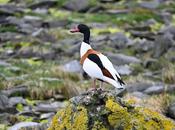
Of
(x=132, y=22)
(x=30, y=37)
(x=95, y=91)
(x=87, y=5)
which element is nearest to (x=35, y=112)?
(x=95, y=91)

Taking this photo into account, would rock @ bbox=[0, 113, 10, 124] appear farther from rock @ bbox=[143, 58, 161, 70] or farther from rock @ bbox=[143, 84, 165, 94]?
rock @ bbox=[143, 58, 161, 70]

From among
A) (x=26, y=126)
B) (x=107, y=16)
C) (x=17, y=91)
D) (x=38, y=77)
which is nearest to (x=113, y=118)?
(x=26, y=126)

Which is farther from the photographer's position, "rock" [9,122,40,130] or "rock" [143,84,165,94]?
"rock" [143,84,165,94]

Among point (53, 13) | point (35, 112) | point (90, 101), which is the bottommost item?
point (53, 13)

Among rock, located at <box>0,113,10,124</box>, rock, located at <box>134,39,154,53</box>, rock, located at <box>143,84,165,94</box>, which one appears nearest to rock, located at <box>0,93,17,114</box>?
rock, located at <box>0,113,10,124</box>

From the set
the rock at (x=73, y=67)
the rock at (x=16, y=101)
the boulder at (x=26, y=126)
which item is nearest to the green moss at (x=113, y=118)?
the boulder at (x=26, y=126)

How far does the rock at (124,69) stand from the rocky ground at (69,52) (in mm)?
35

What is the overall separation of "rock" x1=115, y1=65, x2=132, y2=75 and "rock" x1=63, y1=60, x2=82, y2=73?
134 cm

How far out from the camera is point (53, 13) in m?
39.4

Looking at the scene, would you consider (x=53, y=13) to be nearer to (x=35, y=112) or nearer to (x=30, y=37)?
(x=30, y=37)

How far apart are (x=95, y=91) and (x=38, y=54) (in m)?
17.2

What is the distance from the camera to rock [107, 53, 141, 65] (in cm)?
2553

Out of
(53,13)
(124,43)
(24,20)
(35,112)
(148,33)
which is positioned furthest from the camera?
(53,13)

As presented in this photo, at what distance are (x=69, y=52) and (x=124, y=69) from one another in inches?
175
